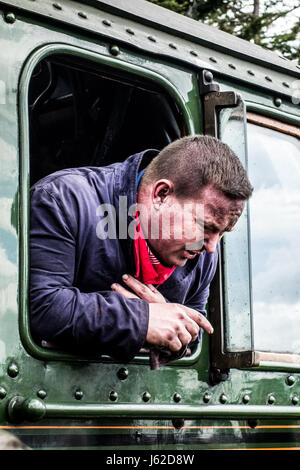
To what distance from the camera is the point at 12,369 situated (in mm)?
2131

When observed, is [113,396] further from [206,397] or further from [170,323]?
[206,397]

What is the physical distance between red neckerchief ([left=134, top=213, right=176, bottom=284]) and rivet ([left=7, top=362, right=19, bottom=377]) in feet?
1.62

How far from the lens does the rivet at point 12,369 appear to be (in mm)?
2127

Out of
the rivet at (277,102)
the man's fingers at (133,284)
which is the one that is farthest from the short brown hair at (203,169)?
the rivet at (277,102)

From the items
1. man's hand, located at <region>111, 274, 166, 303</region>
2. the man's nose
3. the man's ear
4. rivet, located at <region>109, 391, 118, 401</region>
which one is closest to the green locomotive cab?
rivet, located at <region>109, 391, 118, 401</region>

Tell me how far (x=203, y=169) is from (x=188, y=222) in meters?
0.17

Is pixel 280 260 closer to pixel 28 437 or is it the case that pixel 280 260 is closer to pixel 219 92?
pixel 219 92

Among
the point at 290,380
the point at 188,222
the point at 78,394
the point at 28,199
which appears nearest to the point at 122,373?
the point at 78,394

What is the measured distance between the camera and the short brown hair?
2.37 m

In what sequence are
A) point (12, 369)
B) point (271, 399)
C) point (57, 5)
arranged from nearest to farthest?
point (12, 369) → point (57, 5) → point (271, 399)

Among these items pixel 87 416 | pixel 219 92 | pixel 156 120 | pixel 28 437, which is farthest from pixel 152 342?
pixel 156 120

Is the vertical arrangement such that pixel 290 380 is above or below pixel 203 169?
below

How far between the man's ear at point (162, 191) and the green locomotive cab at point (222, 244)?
40 cm

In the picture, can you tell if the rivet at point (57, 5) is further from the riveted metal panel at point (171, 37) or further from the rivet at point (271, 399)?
the rivet at point (271, 399)
